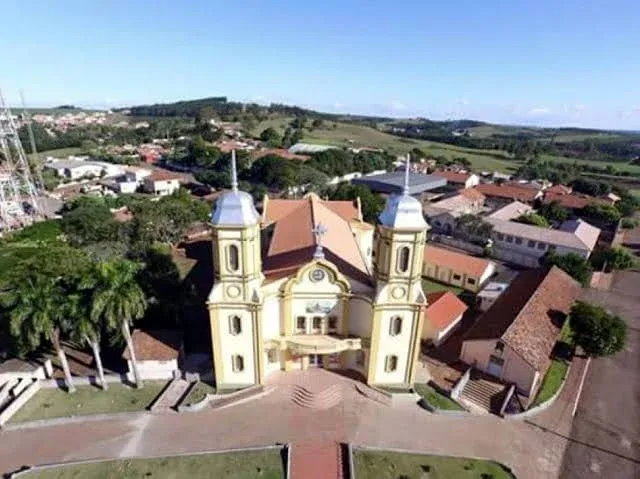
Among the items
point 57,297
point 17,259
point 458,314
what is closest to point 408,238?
point 458,314

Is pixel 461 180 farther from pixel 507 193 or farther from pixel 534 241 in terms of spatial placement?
pixel 534 241

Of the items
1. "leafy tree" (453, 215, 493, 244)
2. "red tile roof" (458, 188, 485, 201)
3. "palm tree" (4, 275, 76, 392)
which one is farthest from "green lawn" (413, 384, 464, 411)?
"red tile roof" (458, 188, 485, 201)

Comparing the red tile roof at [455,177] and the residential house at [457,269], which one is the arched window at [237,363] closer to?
the residential house at [457,269]

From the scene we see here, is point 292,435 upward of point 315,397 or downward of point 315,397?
downward

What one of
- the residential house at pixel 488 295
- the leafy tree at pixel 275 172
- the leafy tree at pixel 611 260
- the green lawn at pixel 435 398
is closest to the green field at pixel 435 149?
the leafy tree at pixel 275 172

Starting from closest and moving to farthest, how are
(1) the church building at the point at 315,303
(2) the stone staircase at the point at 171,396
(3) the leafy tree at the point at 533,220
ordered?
(1) the church building at the point at 315,303
(2) the stone staircase at the point at 171,396
(3) the leafy tree at the point at 533,220

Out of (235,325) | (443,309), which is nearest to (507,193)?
(443,309)
